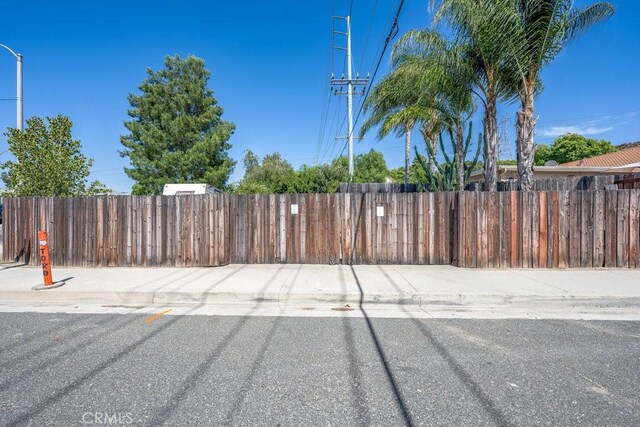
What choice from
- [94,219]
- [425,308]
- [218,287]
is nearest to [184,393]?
[218,287]

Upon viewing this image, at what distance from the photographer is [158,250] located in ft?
28.7

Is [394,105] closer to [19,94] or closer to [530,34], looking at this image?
[530,34]

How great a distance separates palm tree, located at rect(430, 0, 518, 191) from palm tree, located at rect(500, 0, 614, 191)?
0.61 feet

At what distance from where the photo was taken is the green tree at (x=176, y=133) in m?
24.9

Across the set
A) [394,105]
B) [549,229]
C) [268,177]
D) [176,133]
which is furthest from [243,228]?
[268,177]

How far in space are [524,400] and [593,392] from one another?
2.26 feet

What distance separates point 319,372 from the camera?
3.37 m

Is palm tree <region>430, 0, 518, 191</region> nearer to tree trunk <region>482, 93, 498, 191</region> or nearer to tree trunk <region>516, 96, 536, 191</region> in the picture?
tree trunk <region>482, 93, 498, 191</region>

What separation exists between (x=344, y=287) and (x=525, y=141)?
663 cm

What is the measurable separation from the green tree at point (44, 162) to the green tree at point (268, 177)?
55.1 feet

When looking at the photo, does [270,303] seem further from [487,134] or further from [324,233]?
[487,134]

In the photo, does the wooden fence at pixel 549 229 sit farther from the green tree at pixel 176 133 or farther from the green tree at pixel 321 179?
the green tree at pixel 176 133

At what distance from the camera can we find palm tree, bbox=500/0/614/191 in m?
8.75

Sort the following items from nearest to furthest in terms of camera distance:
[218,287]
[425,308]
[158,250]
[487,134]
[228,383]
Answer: [228,383] < [425,308] < [218,287] < [158,250] < [487,134]
